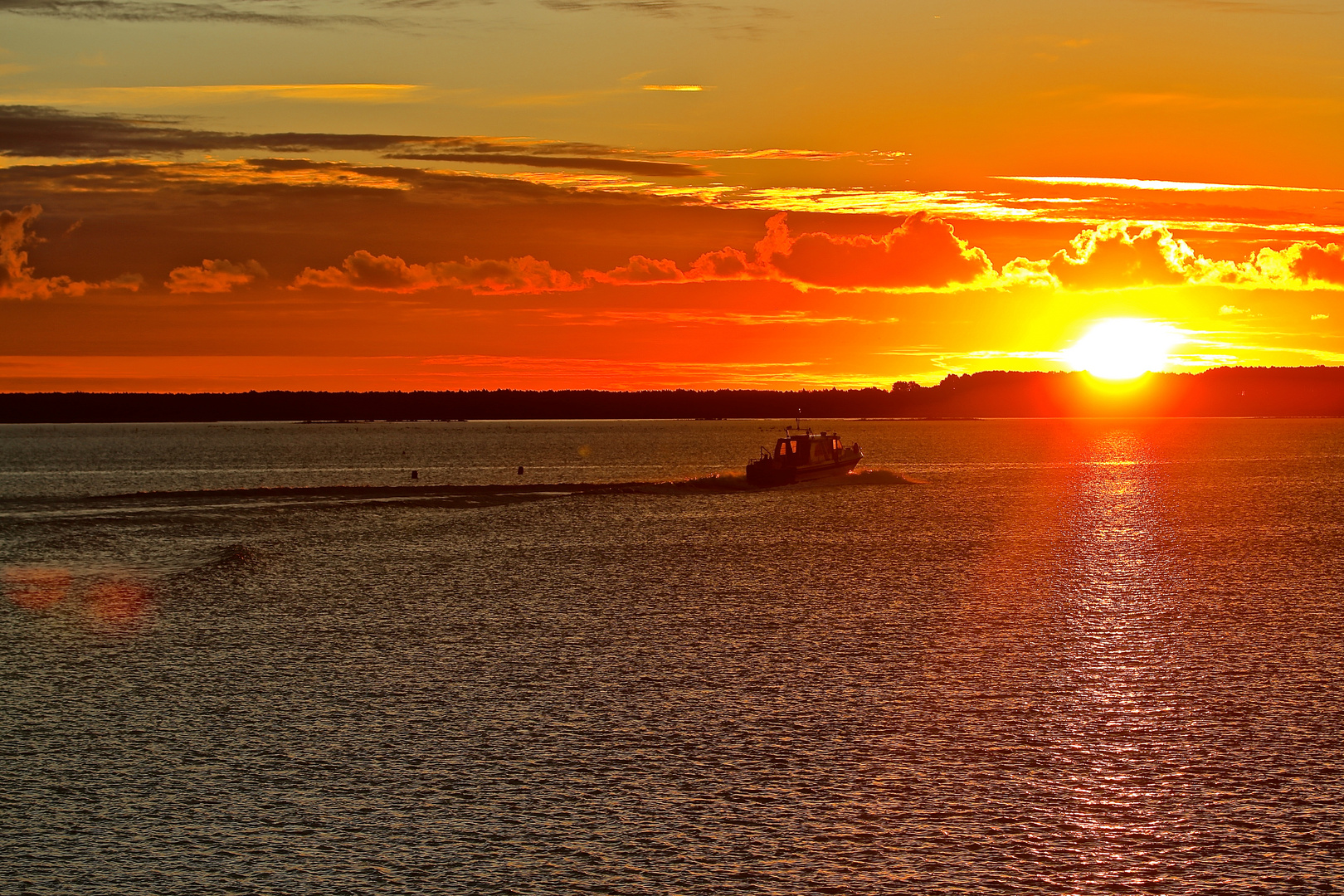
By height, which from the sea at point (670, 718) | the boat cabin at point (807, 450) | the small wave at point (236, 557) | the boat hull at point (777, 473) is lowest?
the small wave at point (236, 557)

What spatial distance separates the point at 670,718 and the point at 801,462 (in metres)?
84.6

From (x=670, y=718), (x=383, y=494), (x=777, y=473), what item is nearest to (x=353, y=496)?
(x=383, y=494)

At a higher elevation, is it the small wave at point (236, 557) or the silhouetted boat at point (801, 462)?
the silhouetted boat at point (801, 462)

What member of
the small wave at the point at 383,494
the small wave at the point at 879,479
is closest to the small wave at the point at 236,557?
the small wave at the point at 383,494

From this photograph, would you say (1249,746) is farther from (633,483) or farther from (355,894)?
(633,483)

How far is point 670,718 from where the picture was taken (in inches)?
943

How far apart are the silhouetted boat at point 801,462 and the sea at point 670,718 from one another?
147 feet

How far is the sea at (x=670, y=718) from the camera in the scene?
16328mm

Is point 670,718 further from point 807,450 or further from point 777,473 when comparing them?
point 807,450

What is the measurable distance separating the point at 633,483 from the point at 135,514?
43.2 m

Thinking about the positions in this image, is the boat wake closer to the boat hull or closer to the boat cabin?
the boat hull

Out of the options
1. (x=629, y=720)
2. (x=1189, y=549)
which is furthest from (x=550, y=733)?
(x=1189, y=549)

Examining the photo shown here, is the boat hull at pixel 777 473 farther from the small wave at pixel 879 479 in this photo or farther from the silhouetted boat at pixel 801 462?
the small wave at pixel 879 479

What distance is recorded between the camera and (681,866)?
16000 millimetres
